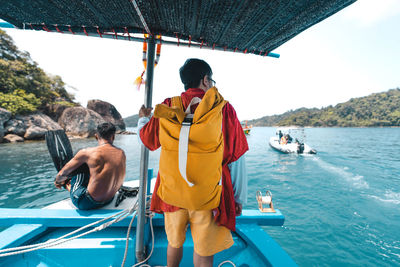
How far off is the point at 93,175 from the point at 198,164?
2.01 m

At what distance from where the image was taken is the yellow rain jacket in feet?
2.82

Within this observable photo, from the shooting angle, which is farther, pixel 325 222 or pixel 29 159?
pixel 29 159

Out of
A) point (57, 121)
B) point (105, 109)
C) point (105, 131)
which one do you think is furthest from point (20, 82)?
point (105, 131)

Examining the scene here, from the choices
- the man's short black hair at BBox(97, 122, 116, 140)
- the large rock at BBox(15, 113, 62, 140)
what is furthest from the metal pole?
the large rock at BBox(15, 113, 62, 140)

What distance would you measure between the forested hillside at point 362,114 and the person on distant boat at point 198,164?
88.4m

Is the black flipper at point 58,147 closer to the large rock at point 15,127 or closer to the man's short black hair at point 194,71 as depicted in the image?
the man's short black hair at point 194,71

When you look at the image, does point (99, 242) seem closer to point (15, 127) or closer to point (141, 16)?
point (141, 16)

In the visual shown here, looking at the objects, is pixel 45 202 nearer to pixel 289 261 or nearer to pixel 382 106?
pixel 289 261

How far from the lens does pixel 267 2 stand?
106 centimetres

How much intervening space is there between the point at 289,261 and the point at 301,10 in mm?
2079

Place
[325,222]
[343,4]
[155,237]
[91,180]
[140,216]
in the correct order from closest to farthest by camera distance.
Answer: [343,4]
[140,216]
[155,237]
[91,180]
[325,222]

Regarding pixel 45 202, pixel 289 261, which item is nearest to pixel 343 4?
pixel 289 261

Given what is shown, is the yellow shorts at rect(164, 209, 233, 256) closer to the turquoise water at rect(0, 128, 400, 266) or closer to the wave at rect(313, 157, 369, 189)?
the turquoise water at rect(0, 128, 400, 266)

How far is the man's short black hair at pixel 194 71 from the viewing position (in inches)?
45.6
